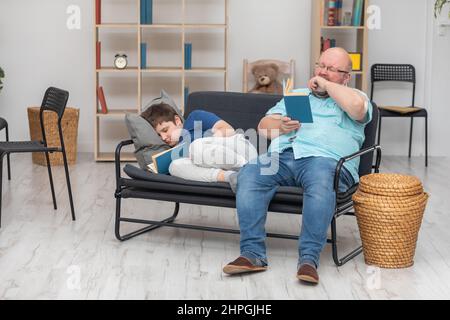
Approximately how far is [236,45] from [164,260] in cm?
354

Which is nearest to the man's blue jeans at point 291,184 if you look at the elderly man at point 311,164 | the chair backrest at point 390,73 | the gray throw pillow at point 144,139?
the elderly man at point 311,164

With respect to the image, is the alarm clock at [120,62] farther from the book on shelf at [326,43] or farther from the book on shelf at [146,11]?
the book on shelf at [326,43]

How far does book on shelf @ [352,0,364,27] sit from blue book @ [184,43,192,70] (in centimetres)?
135

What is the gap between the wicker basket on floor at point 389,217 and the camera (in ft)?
12.0

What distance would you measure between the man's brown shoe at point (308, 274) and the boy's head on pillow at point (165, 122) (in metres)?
1.08

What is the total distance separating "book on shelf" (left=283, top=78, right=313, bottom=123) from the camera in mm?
3746

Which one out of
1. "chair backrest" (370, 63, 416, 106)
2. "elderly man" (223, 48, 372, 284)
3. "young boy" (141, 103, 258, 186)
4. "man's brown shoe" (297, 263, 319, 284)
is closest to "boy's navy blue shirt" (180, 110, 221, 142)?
"young boy" (141, 103, 258, 186)

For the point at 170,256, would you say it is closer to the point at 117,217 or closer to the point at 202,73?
the point at 117,217

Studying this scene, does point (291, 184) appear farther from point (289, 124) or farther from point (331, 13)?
point (331, 13)

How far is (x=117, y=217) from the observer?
4.20 m
